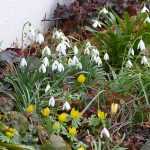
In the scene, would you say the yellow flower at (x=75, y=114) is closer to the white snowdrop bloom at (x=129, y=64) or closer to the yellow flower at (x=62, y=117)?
the yellow flower at (x=62, y=117)

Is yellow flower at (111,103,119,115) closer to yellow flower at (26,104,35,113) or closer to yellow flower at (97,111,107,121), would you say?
yellow flower at (97,111,107,121)

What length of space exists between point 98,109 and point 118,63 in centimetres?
93

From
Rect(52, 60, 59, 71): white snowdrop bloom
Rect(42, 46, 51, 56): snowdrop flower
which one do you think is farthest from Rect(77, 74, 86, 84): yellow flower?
Rect(42, 46, 51, 56): snowdrop flower

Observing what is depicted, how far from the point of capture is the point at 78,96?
429 centimetres

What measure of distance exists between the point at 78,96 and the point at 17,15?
1.46 meters

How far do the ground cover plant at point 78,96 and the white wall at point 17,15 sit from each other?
291mm

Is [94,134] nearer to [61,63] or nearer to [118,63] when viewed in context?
[61,63]

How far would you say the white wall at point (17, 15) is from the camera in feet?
17.2

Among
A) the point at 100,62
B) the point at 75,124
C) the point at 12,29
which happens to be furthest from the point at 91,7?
the point at 75,124

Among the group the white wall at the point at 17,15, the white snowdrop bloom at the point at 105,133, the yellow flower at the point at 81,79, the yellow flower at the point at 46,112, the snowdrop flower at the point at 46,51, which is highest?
the white wall at the point at 17,15

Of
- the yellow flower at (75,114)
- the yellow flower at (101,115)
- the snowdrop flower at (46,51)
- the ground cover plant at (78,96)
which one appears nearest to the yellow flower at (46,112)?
the ground cover plant at (78,96)

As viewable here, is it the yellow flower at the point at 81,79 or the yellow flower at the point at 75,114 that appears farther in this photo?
the yellow flower at the point at 81,79

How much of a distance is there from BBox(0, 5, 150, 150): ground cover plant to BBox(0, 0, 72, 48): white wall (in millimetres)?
291

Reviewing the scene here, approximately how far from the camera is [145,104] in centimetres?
434
